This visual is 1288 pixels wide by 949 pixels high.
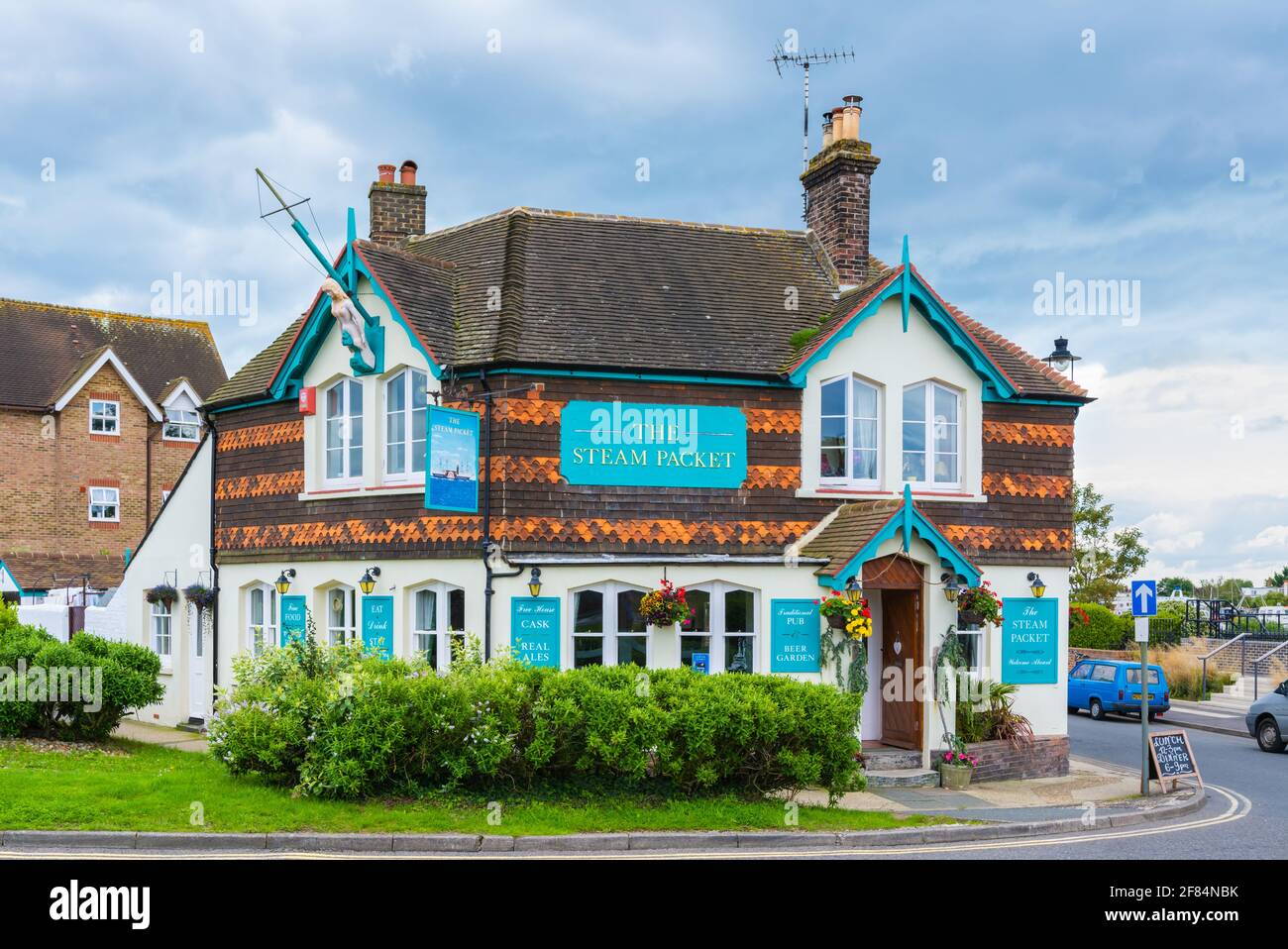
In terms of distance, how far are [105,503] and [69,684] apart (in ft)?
75.6

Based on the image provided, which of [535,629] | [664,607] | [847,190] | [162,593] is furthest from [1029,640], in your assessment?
[162,593]

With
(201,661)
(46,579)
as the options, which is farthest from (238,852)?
(46,579)

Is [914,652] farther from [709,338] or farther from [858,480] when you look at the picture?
[709,338]

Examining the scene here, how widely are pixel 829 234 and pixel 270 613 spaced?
12.1 m

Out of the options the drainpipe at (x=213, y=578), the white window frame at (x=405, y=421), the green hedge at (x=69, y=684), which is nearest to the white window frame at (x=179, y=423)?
the drainpipe at (x=213, y=578)

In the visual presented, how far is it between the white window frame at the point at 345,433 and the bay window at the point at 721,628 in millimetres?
5743

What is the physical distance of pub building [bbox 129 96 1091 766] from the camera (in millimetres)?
16812

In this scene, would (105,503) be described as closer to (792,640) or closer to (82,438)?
(82,438)

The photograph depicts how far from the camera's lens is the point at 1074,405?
63.3ft

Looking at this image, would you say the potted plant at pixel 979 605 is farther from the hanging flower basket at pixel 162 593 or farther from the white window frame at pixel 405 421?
the hanging flower basket at pixel 162 593

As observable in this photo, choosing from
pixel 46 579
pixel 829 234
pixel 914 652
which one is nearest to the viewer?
pixel 914 652

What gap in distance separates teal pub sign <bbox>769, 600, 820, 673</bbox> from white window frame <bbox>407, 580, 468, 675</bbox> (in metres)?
4.61

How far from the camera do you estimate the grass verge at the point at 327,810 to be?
11.3 m

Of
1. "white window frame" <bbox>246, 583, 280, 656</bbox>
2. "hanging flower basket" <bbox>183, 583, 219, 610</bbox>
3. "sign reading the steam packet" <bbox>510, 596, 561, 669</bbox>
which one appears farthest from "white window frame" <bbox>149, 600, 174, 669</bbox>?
"sign reading the steam packet" <bbox>510, 596, 561, 669</bbox>
